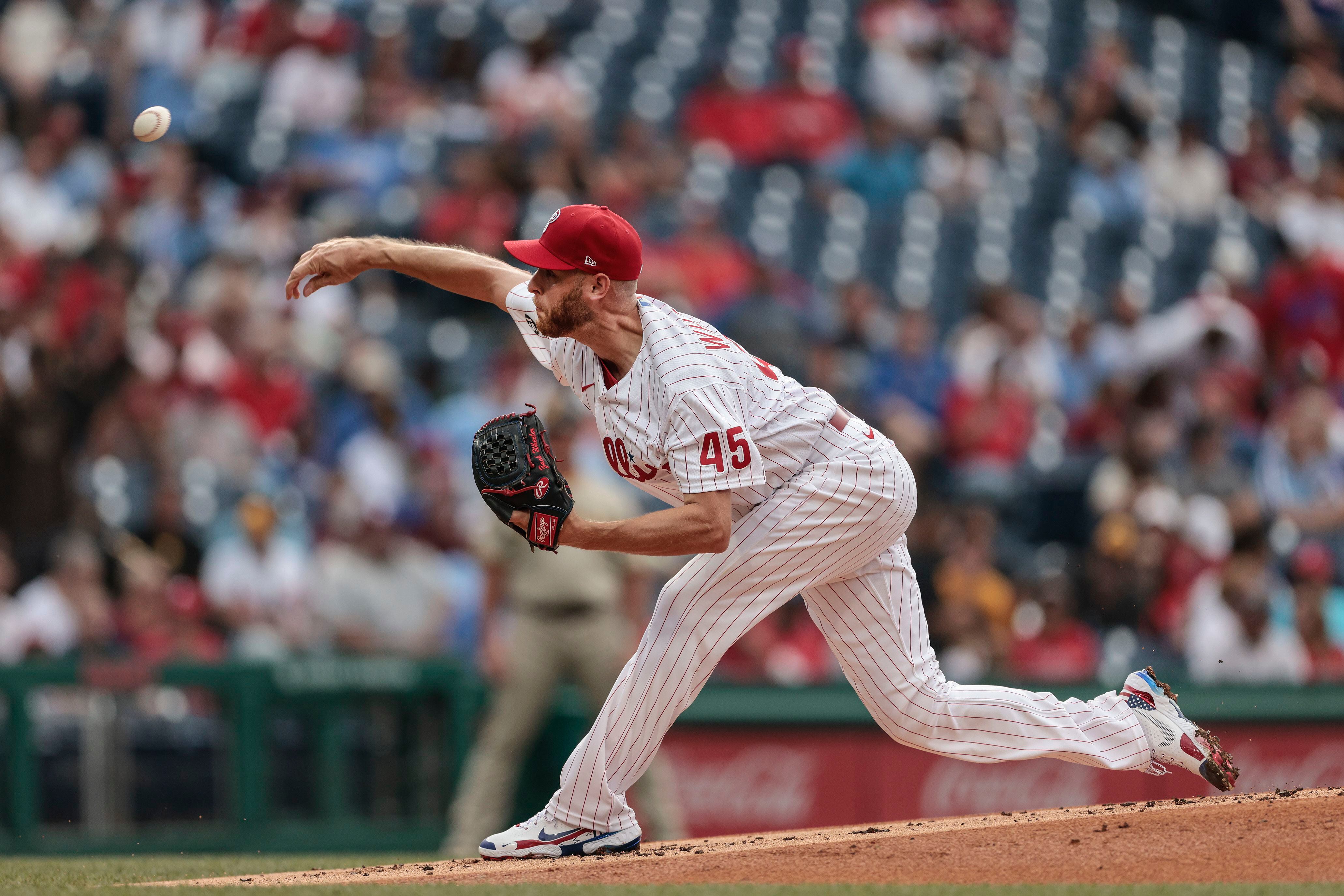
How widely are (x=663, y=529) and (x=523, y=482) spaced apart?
34cm

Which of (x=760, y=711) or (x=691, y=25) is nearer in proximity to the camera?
(x=760, y=711)

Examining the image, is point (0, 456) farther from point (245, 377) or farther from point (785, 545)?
point (785, 545)

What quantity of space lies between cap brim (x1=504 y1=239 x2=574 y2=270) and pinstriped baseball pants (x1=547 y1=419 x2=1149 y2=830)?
0.78m

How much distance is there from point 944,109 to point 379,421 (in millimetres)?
5597

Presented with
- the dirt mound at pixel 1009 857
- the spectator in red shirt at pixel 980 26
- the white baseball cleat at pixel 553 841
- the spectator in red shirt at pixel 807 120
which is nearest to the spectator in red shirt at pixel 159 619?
the dirt mound at pixel 1009 857

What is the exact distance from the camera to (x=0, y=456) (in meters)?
7.90

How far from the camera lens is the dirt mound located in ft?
12.9

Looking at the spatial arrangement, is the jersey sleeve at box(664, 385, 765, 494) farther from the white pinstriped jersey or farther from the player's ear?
the player's ear

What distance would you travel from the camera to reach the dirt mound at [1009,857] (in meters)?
3.95

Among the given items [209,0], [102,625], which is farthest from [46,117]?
[102,625]

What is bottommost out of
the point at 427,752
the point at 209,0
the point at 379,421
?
the point at 427,752

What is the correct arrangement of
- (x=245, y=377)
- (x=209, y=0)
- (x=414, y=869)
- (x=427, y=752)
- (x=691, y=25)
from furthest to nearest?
(x=691, y=25) < (x=209, y=0) < (x=245, y=377) < (x=427, y=752) < (x=414, y=869)

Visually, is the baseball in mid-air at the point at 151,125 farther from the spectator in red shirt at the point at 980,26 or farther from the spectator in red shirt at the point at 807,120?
the spectator in red shirt at the point at 980,26

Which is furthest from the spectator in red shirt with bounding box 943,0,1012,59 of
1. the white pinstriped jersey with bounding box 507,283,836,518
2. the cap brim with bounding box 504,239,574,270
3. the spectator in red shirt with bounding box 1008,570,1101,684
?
the cap brim with bounding box 504,239,574,270
